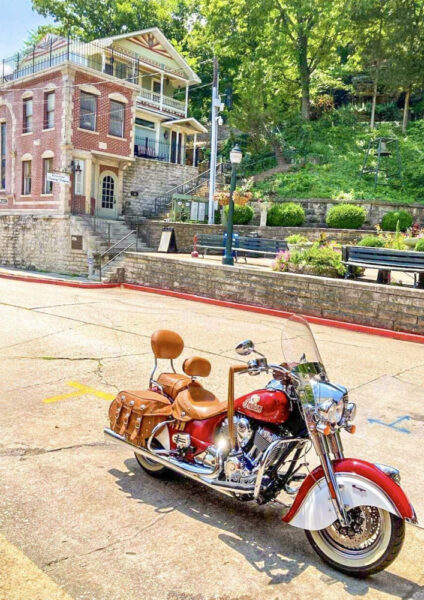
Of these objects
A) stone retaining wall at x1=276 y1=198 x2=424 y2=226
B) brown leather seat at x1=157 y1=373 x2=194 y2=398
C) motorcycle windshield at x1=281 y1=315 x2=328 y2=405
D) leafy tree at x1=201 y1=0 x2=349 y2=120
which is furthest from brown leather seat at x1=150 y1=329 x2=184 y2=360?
leafy tree at x1=201 y1=0 x2=349 y2=120

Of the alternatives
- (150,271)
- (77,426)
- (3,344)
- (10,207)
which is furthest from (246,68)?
(77,426)

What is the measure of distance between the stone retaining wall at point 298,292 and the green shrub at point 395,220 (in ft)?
37.3

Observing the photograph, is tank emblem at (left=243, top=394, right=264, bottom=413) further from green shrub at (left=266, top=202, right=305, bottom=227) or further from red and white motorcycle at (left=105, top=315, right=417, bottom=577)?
green shrub at (left=266, top=202, right=305, bottom=227)

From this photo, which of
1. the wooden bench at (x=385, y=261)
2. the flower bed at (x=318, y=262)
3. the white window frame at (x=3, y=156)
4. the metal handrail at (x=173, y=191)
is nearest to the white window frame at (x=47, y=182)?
the white window frame at (x=3, y=156)

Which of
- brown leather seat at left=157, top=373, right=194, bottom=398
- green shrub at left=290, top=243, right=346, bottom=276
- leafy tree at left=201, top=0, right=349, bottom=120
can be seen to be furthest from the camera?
leafy tree at left=201, top=0, right=349, bottom=120

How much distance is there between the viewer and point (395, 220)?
21.8m

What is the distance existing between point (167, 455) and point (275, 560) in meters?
1.07

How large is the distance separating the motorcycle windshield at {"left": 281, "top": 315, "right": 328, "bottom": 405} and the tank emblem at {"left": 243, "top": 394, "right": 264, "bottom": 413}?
28 centimetres

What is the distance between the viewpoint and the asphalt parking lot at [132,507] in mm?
2740

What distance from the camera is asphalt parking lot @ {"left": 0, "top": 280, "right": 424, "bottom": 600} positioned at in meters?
2.74

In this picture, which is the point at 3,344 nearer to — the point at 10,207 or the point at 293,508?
the point at 293,508

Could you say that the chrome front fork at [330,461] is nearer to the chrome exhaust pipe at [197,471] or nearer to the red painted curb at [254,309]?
the chrome exhaust pipe at [197,471]

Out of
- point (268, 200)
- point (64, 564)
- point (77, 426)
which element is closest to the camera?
point (64, 564)

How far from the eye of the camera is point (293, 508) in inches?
118
